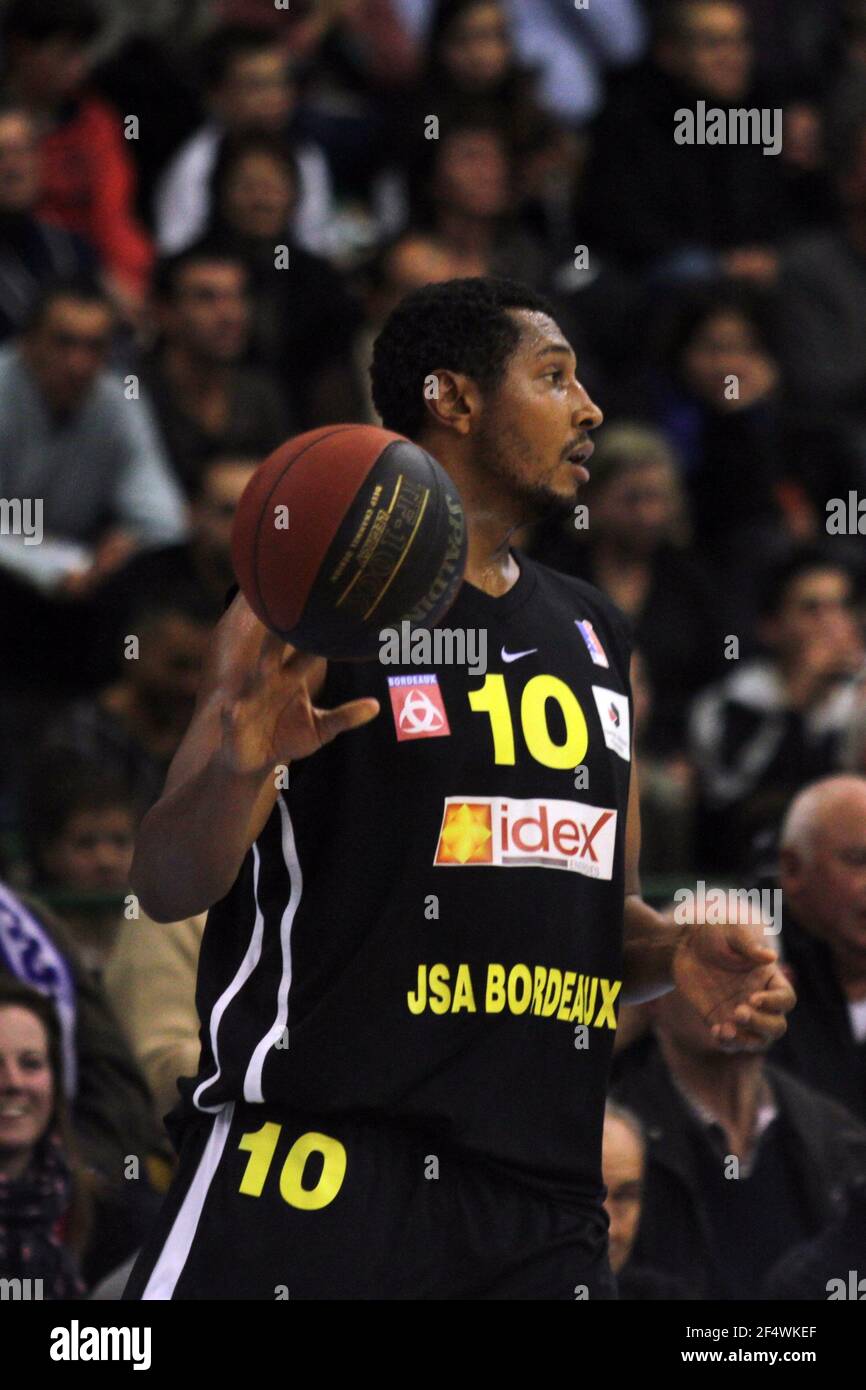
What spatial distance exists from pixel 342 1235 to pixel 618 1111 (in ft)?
7.99

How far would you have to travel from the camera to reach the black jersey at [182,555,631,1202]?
3.34 metres

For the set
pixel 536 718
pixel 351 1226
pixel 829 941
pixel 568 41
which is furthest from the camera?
pixel 568 41

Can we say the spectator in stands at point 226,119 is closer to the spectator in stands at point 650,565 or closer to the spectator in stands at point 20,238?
the spectator in stands at point 20,238

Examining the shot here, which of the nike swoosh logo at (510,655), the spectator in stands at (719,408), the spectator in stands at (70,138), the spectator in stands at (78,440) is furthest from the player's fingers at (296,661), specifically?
the spectator in stands at (70,138)

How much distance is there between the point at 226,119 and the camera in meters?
9.96

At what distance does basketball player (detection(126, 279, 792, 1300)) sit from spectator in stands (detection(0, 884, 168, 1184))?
7.71 ft

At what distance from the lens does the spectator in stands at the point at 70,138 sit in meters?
9.72

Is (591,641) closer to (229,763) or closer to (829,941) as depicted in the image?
(229,763)

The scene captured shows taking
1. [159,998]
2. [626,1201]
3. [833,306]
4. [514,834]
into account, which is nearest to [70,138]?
[833,306]

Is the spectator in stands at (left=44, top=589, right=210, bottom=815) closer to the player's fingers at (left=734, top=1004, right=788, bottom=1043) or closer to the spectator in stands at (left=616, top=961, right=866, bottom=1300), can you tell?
the spectator in stands at (left=616, top=961, right=866, bottom=1300)

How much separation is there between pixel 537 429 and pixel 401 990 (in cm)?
89

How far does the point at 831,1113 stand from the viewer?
19.8 ft

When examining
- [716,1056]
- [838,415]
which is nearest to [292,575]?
[716,1056]

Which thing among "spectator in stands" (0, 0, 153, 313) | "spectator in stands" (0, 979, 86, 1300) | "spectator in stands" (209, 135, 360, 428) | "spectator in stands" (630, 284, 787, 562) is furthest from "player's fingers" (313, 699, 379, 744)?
"spectator in stands" (0, 0, 153, 313)
